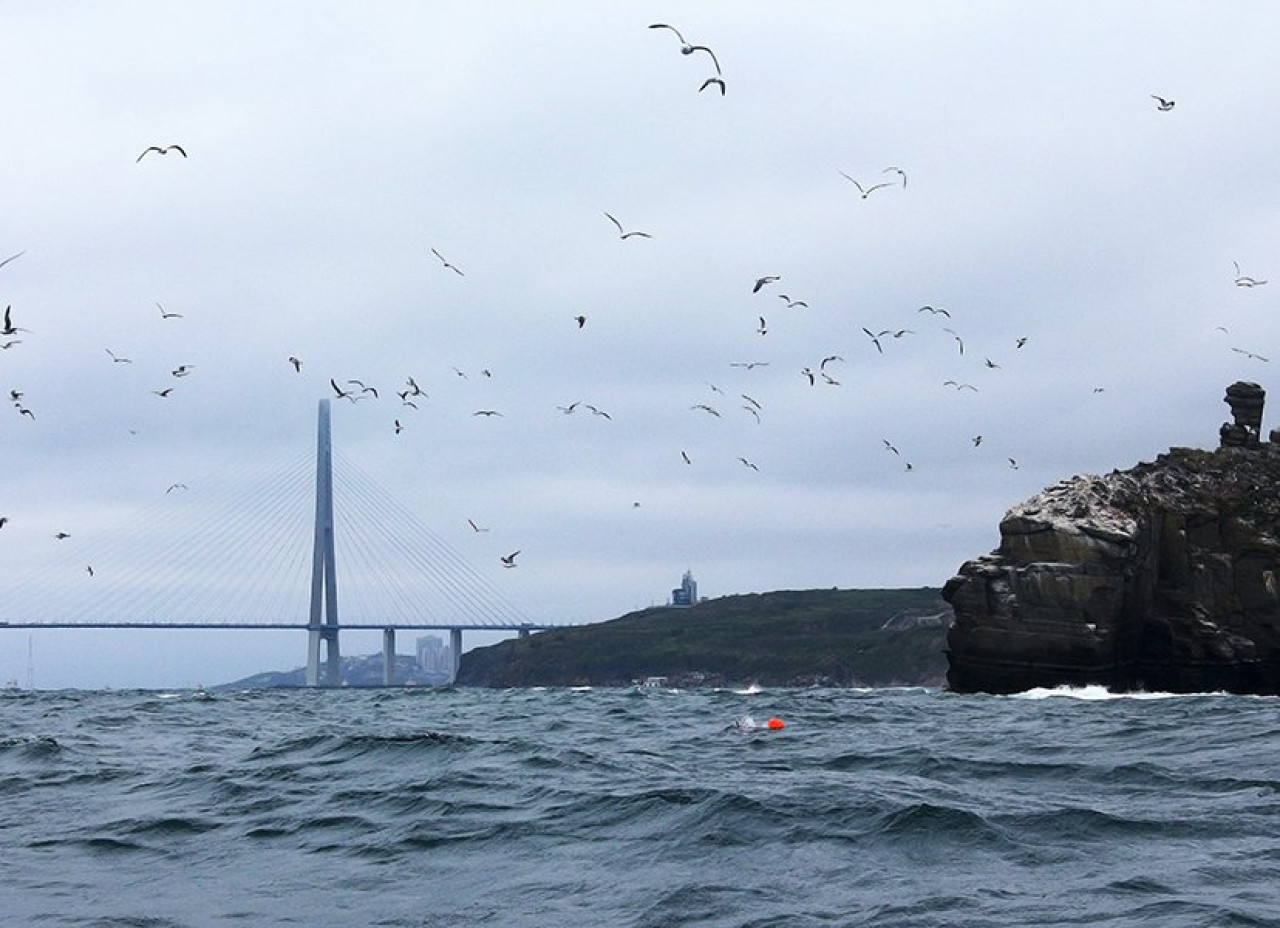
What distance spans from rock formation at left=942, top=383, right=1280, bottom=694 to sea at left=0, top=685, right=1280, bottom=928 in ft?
139

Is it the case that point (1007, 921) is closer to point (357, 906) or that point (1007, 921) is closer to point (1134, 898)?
point (1134, 898)

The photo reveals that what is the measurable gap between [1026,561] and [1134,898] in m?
71.8

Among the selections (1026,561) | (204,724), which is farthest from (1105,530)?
(204,724)

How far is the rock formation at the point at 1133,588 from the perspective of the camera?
85.2 meters

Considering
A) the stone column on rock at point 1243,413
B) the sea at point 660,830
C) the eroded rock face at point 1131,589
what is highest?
the stone column on rock at point 1243,413

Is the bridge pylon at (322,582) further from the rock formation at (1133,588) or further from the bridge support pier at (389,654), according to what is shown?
the rock formation at (1133,588)

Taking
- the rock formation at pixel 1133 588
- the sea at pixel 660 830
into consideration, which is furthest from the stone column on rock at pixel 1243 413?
the sea at pixel 660 830

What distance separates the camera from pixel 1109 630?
85312mm

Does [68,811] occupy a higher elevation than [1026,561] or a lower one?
lower

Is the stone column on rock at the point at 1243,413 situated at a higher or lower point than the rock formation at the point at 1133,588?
higher

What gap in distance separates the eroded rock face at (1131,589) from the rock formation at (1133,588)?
0.08m

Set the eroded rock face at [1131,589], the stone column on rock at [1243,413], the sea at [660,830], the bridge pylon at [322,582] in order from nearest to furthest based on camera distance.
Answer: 1. the sea at [660,830]
2. the eroded rock face at [1131,589]
3. the stone column on rock at [1243,413]
4. the bridge pylon at [322,582]

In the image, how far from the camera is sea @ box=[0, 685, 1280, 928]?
1900 cm

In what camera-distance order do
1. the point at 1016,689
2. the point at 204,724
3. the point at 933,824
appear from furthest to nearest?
the point at 1016,689 < the point at 204,724 < the point at 933,824
